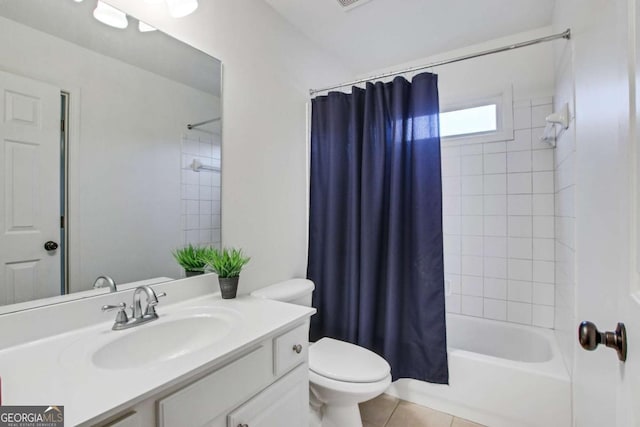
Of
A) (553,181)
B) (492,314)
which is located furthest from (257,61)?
(492,314)

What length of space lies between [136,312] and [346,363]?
1.01m

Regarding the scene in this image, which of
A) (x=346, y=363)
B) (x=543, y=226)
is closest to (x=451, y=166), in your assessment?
(x=543, y=226)

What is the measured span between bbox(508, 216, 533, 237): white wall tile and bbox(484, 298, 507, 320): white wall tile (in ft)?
1.71

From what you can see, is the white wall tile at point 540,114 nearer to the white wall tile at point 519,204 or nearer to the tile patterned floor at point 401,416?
the white wall tile at point 519,204

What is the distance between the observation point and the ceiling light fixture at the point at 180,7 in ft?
4.10

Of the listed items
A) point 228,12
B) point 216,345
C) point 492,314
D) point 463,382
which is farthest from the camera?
point 492,314

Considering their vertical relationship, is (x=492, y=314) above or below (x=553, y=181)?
below

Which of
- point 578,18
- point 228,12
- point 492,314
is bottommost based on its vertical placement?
point 492,314

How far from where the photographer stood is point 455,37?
209 centimetres

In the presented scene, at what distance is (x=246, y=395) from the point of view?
0.92 metres

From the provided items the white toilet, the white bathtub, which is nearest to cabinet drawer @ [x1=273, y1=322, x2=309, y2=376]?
the white toilet

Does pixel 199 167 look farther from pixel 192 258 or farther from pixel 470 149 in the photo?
pixel 470 149

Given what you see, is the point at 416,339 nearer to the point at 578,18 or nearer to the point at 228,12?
the point at 578,18

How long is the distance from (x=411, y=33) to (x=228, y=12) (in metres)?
1.26
